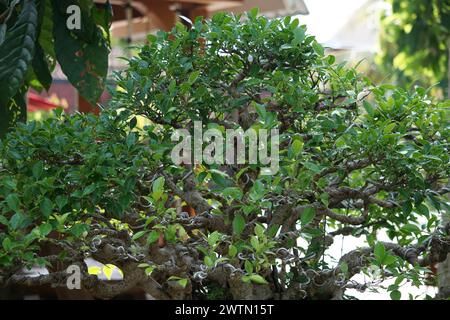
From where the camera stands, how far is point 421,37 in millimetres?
6320

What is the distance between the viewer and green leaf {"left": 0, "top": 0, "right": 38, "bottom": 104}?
2012 millimetres

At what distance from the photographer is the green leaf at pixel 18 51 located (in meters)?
2.01

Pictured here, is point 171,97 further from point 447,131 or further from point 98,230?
point 447,131

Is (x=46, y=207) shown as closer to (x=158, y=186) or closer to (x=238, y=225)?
(x=158, y=186)

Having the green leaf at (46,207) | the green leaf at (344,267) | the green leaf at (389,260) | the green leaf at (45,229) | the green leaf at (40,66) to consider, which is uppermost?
the green leaf at (40,66)

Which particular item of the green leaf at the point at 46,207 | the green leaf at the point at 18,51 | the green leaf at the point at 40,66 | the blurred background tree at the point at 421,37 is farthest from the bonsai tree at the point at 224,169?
the blurred background tree at the point at 421,37

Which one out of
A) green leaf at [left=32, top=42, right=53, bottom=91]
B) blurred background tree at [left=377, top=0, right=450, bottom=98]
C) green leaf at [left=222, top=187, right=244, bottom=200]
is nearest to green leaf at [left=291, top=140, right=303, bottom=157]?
green leaf at [left=222, top=187, right=244, bottom=200]

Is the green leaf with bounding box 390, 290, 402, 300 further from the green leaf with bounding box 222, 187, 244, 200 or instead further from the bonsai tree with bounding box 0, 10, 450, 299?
the green leaf with bounding box 222, 187, 244, 200

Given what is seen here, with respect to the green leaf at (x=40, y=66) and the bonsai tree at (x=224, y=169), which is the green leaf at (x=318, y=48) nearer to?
the bonsai tree at (x=224, y=169)

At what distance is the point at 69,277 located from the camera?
5.94ft

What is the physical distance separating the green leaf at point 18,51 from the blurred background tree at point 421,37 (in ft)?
14.4

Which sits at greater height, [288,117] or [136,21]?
[136,21]

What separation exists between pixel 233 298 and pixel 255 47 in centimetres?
60
